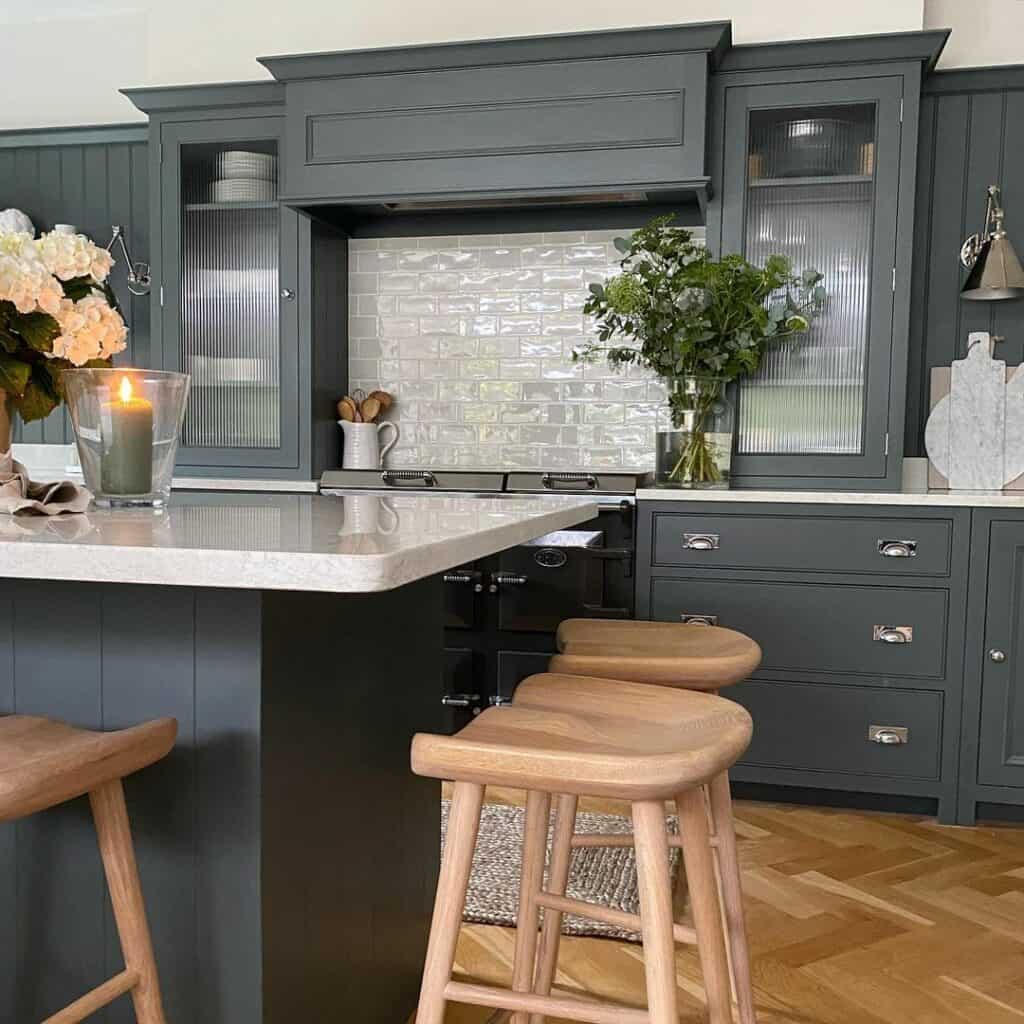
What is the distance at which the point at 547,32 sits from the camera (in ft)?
11.7

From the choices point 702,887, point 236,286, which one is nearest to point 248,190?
point 236,286

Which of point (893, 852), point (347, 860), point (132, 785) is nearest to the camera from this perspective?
point (132, 785)

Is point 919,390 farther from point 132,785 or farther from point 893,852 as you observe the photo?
point 132,785

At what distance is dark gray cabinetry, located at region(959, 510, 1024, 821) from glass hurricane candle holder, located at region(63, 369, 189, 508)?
225 centimetres

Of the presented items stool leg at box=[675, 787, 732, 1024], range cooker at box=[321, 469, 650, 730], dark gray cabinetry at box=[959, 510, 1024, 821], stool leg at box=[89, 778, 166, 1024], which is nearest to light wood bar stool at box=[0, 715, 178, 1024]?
stool leg at box=[89, 778, 166, 1024]

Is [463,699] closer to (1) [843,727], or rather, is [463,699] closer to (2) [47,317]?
(1) [843,727]

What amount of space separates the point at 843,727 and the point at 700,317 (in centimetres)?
128

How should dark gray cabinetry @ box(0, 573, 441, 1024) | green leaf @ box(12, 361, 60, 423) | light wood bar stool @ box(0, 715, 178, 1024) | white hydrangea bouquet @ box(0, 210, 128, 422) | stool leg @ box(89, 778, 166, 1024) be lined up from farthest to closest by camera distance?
green leaf @ box(12, 361, 60, 423) < white hydrangea bouquet @ box(0, 210, 128, 422) < dark gray cabinetry @ box(0, 573, 441, 1024) < stool leg @ box(89, 778, 166, 1024) < light wood bar stool @ box(0, 715, 178, 1024)

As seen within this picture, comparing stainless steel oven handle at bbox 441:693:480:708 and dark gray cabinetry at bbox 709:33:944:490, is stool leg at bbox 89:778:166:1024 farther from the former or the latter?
dark gray cabinetry at bbox 709:33:944:490

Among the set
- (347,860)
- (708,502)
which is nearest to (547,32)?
(708,502)

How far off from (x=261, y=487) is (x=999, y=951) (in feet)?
8.43

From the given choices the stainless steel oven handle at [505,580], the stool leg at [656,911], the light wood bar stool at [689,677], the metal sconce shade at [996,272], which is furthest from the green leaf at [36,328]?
the metal sconce shade at [996,272]

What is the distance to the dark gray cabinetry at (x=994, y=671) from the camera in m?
2.93

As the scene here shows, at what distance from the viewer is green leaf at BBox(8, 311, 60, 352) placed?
59.4 inches
